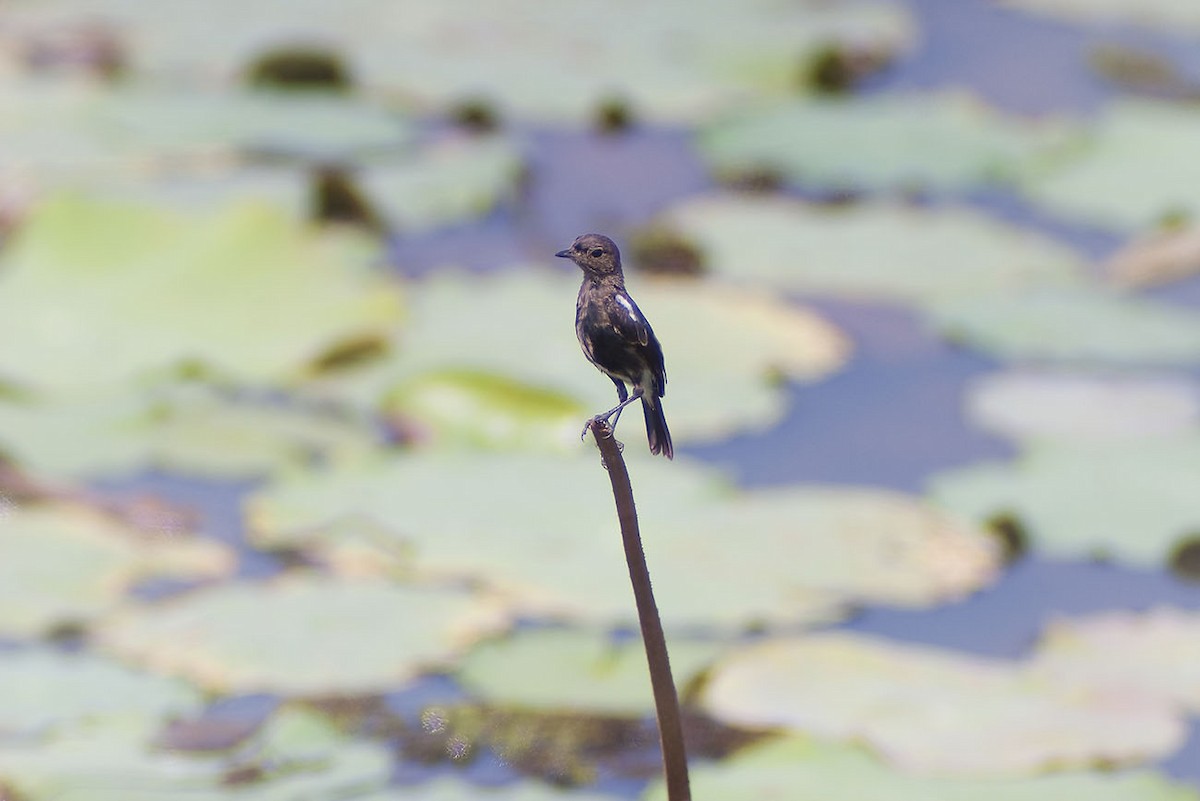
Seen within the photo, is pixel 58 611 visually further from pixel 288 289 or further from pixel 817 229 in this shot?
pixel 817 229

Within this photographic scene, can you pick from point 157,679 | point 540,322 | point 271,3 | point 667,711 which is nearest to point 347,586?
point 157,679

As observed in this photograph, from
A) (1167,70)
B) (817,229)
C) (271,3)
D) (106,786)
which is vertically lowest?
(106,786)

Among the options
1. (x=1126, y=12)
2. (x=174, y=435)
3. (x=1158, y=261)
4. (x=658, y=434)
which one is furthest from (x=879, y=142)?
(x=658, y=434)

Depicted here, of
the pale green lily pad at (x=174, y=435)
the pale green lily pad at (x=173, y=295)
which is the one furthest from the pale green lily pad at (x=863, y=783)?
the pale green lily pad at (x=173, y=295)

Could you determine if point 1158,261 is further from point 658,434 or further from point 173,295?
point 658,434

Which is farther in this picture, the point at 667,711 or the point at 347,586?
the point at 347,586

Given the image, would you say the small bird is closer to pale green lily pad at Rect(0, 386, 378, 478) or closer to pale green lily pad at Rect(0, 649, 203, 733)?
pale green lily pad at Rect(0, 649, 203, 733)
